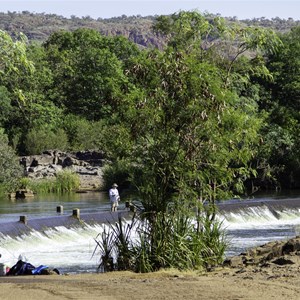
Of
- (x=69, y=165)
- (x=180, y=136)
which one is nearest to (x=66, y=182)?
(x=69, y=165)

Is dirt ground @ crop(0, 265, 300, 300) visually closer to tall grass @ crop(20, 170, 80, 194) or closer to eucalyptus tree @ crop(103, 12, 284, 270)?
eucalyptus tree @ crop(103, 12, 284, 270)

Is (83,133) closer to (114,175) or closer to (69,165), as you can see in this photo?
(69,165)

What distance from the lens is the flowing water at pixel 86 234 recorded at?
90.2 ft

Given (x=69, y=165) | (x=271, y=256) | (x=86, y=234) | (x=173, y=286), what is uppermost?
(x=69, y=165)

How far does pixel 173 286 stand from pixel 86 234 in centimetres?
1713

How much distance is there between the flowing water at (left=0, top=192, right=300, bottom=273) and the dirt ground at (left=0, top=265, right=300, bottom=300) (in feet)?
19.2

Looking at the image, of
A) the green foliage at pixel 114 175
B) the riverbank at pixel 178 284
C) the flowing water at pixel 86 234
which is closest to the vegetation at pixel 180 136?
the riverbank at pixel 178 284

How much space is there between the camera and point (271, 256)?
20.3 meters

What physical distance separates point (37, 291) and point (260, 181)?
47.8 m

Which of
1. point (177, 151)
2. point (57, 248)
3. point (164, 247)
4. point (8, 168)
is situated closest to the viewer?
point (164, 247)

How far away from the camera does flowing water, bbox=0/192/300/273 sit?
2750 cm

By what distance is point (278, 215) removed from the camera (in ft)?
135

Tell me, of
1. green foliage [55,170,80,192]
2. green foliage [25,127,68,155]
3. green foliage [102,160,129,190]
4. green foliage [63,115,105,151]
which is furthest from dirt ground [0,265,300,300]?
green foliage [63,115,105,151]

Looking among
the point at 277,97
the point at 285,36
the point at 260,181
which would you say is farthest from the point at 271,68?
the point at 260,181
